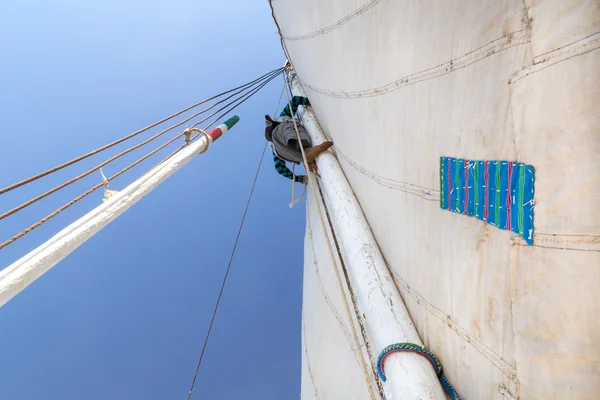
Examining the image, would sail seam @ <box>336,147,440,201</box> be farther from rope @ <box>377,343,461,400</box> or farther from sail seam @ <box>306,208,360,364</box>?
sail seam @ <box>306,208,360,364</box>

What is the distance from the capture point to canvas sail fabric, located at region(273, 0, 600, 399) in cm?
67

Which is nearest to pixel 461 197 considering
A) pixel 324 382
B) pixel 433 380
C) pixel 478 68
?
pixel 478 68

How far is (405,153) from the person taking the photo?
152cm

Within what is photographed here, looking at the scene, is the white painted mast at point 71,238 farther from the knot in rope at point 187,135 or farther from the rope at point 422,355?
the rope at point 422,355

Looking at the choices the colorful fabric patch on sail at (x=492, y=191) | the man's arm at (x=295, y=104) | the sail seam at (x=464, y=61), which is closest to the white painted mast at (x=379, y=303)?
the colorful fabric patch on sail at (x=492, y=191)

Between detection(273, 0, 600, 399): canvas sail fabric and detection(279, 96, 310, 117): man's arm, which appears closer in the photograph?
detection(273, 0, 600, 399): canvas sail fabric

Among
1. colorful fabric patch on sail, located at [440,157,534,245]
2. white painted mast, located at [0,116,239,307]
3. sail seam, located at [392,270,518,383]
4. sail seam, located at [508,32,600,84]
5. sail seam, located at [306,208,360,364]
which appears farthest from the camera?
sail seam, located at [306,208,360,364]

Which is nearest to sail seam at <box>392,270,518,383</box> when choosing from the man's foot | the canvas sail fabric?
the canvas sail fabric

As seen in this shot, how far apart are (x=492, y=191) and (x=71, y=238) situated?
133cm

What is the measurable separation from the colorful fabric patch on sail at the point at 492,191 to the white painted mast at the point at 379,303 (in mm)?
576

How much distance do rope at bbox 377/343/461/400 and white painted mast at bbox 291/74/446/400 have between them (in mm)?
17

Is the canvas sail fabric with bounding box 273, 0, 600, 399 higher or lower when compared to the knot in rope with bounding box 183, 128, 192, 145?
lower

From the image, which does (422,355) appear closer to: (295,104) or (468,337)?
(468,337)

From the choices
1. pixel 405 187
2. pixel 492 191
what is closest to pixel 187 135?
pixel 405 187
